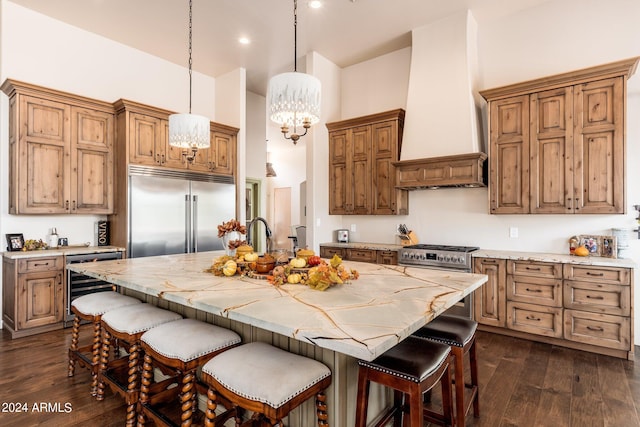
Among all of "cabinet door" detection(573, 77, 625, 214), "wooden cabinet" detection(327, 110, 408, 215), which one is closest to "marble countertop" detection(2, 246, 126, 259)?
"wooden cabinet" detection(327, 110, 408, 215)

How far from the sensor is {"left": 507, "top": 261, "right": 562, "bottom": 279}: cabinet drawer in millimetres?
3217

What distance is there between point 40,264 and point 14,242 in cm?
43

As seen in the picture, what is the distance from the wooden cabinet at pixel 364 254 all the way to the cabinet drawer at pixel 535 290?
4.21ft

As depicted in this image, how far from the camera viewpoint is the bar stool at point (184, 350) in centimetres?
160

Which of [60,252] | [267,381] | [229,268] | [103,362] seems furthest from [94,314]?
[60,252]

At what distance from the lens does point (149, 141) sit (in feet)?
14.3

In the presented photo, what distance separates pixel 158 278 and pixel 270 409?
1.16m

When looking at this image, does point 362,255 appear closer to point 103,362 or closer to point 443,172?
point 443,172

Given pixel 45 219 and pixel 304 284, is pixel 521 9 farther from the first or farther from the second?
pixel 45 219

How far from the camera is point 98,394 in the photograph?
2.27 meters

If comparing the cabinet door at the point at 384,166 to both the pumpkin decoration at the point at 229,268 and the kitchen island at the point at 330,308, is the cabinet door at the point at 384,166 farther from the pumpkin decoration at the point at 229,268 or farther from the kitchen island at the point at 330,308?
the pumpkin decoration at the point at 229,268

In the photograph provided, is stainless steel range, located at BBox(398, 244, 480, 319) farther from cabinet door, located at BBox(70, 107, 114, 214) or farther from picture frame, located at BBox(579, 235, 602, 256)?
cabinet door, located at BBox(70, 107, 114, 214)

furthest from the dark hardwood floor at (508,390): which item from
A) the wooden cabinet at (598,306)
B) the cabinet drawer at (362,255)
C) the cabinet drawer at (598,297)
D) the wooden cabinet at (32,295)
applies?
the cabinet drawer at (362,255)

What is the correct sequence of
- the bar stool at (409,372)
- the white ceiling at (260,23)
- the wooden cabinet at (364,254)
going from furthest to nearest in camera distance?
the wooden cabinet at (364,254), the white ceiling at (260,23), the bar stool at (409,372)
